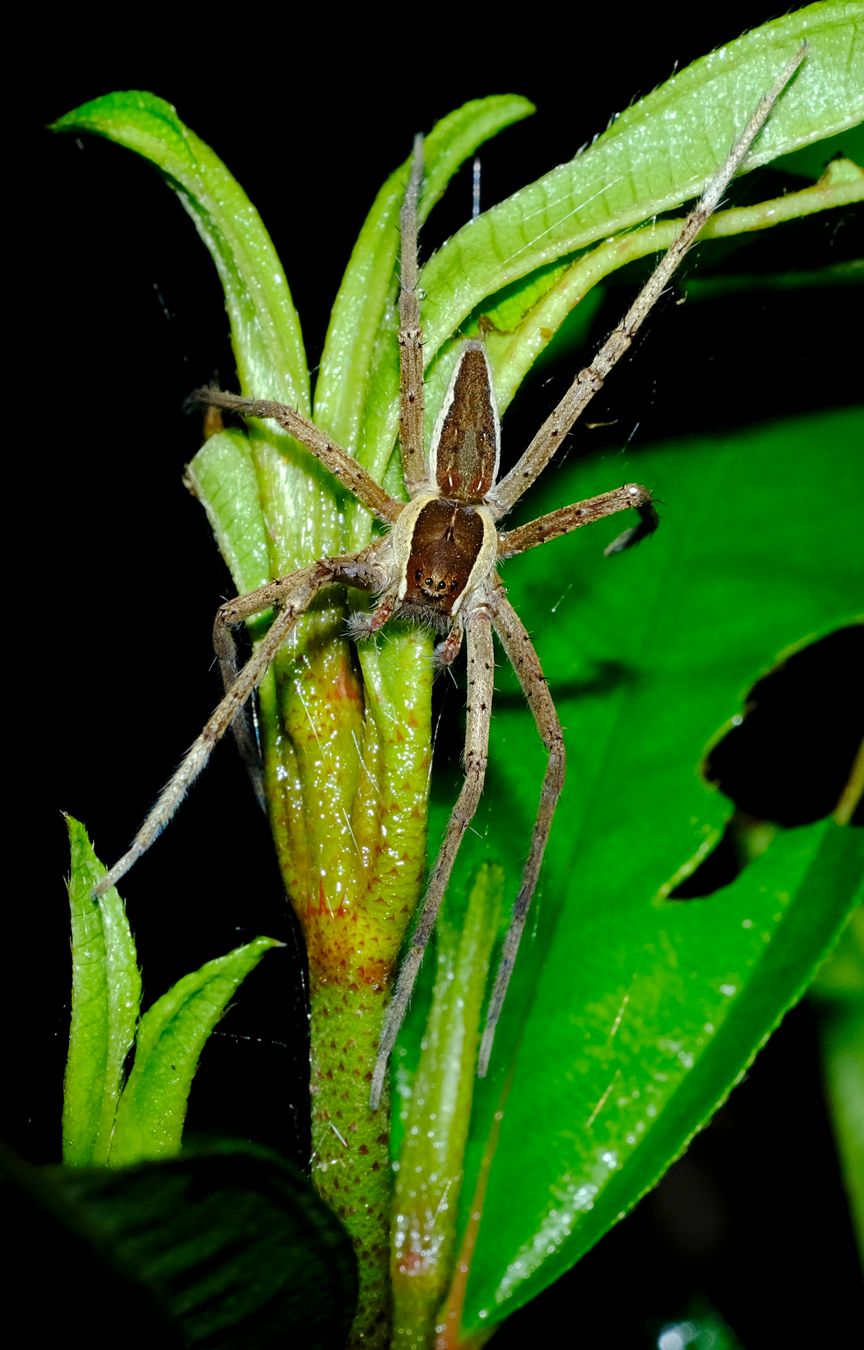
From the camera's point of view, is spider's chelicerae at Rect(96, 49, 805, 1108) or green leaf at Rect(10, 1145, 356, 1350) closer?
green leaf at Rect(10, 1145, 356, 1350)

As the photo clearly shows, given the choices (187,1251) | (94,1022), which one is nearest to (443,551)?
(94,1022)

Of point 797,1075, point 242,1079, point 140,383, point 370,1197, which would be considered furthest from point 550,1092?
point 140,383

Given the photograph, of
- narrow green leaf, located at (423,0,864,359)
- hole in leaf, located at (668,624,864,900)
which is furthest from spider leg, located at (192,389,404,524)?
hole in leaf, located at (668,624,864,900)

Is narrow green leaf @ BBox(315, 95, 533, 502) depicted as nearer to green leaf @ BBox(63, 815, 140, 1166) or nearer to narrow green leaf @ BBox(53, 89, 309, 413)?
narrow green leaf @ BBox(53, 89, 309, 413)

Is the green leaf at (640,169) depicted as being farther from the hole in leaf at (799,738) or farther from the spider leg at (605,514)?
the hole in leaf at (799,738)

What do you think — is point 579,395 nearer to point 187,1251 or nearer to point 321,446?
point 321,446

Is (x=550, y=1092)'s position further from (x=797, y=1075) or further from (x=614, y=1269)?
(x=797, y=1075)
